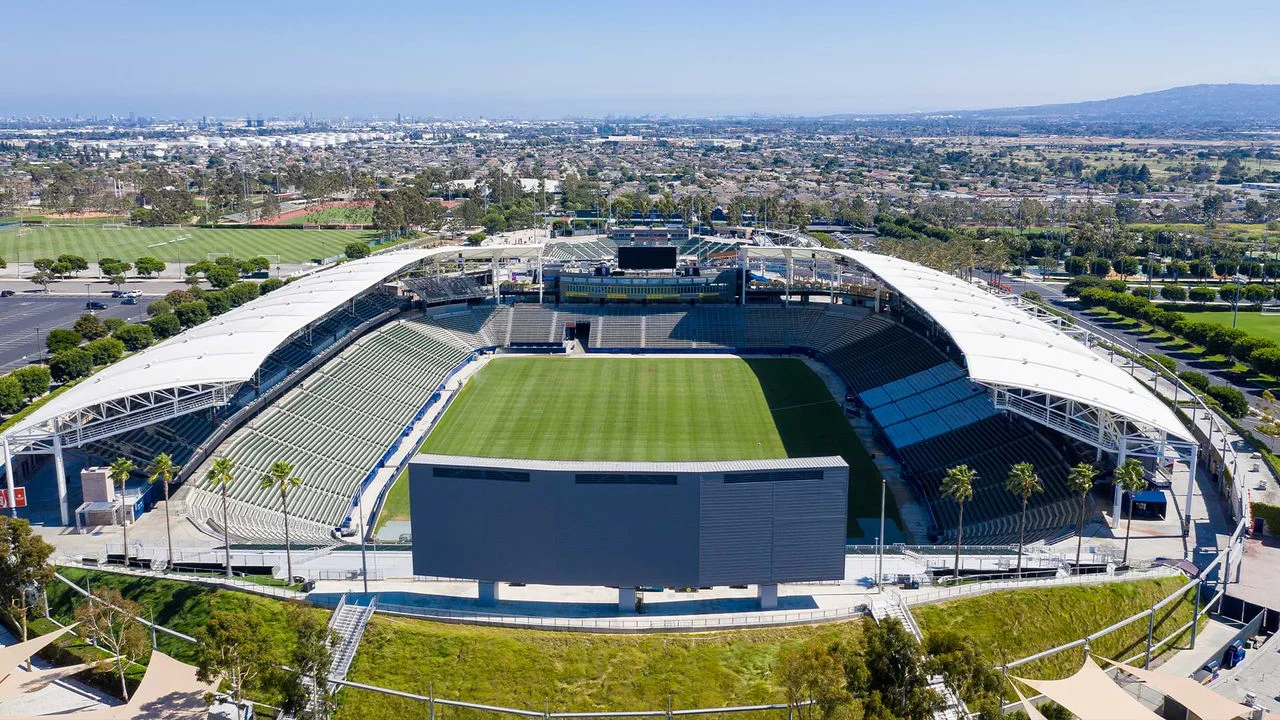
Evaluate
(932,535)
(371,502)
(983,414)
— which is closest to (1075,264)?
(983,414)

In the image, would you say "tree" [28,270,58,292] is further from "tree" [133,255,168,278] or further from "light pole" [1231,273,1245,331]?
"light pole" [1231,273,1245,331]

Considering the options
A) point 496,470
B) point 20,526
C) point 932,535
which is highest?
point 496,470

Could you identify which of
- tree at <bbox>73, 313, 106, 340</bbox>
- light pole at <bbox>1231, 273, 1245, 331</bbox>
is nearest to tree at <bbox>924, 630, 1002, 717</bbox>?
light pole at <bbox>1231, 273, 1245, 331</bbox>

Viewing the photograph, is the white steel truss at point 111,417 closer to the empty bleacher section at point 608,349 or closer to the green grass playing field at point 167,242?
the empty bleacher section at point 608,349

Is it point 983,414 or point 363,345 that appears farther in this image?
point 363,345

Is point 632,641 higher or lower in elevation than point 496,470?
lower

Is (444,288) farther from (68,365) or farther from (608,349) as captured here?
(68,365)

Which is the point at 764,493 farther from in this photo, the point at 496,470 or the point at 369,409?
the point at 369,409
